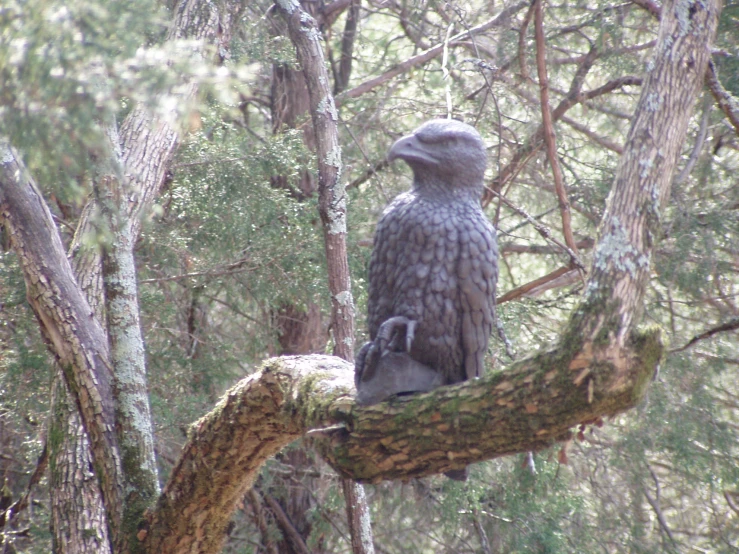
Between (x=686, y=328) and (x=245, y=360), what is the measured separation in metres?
3.14

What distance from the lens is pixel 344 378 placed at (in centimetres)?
248

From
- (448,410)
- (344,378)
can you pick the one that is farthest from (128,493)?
(448,410)

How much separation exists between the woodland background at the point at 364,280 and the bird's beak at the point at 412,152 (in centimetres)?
179

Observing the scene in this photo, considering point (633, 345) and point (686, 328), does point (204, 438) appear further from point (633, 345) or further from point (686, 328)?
point (686, 328)

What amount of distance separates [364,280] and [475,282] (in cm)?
271

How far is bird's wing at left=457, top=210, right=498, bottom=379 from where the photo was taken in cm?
231

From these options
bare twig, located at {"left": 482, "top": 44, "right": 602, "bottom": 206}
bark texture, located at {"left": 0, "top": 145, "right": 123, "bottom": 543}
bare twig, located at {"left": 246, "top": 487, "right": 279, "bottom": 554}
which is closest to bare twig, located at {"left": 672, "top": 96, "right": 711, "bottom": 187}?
bare twig, located at {"left": 482, "top": 44, "right": 602, "bottom": 206}

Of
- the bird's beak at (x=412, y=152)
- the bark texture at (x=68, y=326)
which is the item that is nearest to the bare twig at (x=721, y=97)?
the bird's beak at (x=412, y=152)

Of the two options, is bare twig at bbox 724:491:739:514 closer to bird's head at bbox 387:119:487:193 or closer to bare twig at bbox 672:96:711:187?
bare twig at bbox 672:96:711:187

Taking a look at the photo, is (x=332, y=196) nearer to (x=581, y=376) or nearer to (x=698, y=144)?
(x=581, y=376)

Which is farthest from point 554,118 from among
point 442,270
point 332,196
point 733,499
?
point 442,270

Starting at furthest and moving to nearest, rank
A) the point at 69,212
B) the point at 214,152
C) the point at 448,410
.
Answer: the point at 69,212 < the point at 214,152 < the point at 448,410

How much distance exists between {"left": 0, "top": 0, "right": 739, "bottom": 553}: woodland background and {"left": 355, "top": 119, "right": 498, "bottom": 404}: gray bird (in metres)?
1.75

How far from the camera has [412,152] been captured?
2.32 metres
